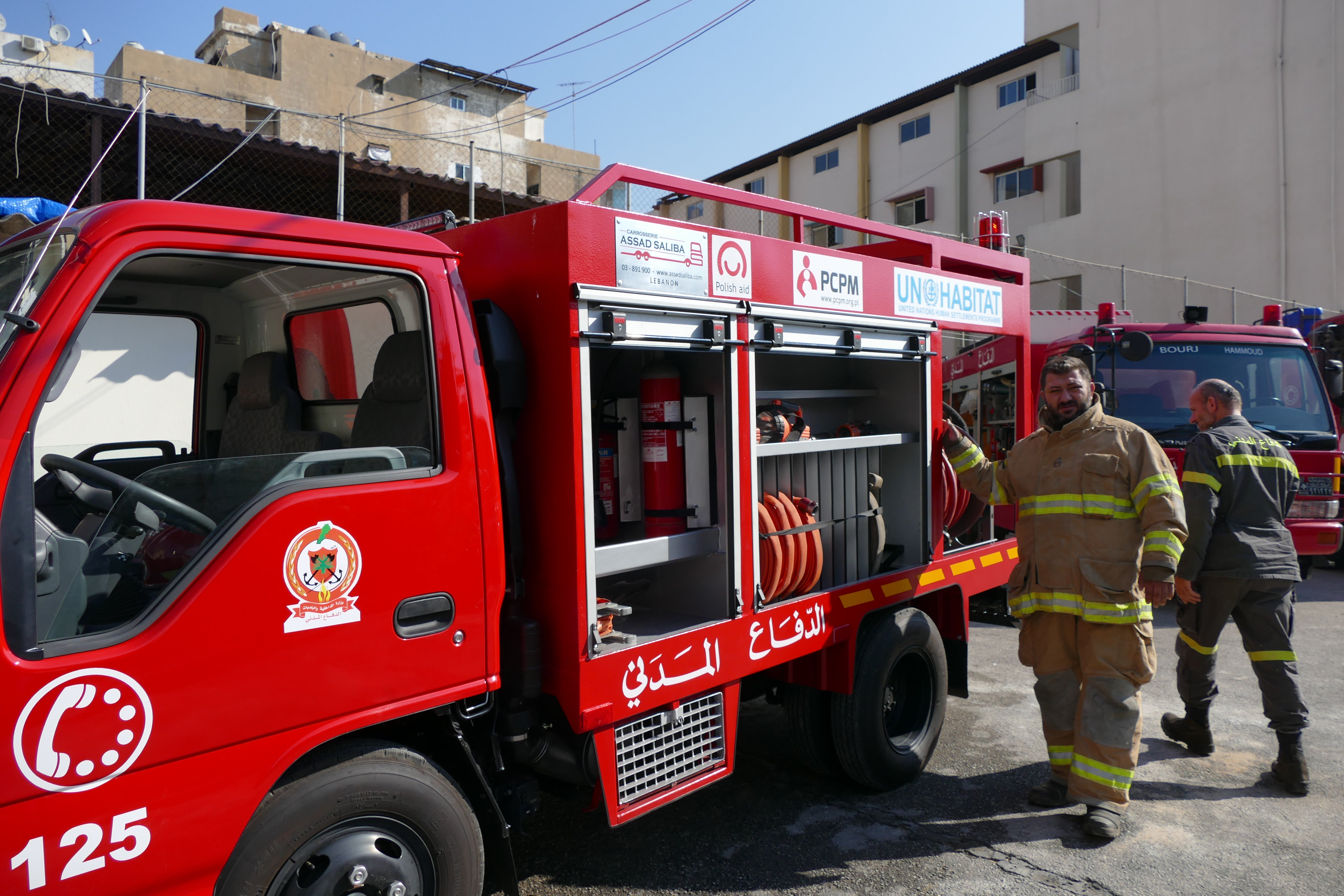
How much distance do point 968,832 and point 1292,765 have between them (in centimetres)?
164

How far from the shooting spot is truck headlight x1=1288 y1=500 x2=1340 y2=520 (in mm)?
A: 7730

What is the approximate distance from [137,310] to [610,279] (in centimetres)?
145

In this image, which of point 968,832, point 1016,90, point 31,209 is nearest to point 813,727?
point 968,832

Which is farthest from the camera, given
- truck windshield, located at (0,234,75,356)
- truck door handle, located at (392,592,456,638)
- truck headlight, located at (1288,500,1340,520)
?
truck headlight, located at (1288,500,1340,520)

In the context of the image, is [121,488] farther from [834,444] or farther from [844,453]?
[844,453]

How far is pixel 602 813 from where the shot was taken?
408 cm

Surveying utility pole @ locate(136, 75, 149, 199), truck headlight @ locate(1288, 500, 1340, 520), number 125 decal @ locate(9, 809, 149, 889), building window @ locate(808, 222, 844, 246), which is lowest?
number 125 decal @ locate(9, 809, 149, 889)

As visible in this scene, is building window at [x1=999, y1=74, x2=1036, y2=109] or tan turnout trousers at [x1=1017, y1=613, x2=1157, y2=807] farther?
building window at [x1=999, y1=74, x2=1036, y2=109]

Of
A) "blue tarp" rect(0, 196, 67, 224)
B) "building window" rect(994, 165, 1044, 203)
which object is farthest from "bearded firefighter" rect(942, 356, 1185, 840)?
"building window" rect(994, 165, 1044, 203)

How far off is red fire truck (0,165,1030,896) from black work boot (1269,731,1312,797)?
164cm

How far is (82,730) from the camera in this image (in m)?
1.86

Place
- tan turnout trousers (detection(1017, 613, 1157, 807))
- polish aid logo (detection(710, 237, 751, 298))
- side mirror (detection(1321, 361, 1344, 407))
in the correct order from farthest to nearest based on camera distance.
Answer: side mirror (detection(1321, 361, 1344, 407))
tan turnout trousers (detection(1017, 613, 1157, 807))
polish aid logo (detection(710, 237, 751, 298))

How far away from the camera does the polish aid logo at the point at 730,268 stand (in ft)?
10.6

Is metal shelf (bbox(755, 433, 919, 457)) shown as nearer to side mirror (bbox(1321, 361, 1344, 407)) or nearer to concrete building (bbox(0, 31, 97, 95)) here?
side mirror (bbox(1321, 361, 1344, 407))
